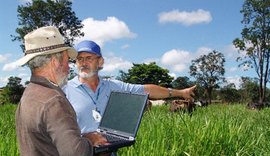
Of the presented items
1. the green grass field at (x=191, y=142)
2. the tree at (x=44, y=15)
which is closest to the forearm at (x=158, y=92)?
the green grass field at (x=191, y=142)

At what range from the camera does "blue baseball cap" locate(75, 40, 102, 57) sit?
4.51 meters

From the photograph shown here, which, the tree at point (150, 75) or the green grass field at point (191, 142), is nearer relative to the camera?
the green grass field at point (191, 142)

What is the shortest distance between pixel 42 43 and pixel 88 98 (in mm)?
1726

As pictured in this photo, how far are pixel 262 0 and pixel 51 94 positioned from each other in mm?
45005

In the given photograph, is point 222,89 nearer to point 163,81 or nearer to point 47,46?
point 163,81

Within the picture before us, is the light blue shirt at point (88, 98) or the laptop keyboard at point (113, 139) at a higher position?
the light blue shirt at point (88, 98)

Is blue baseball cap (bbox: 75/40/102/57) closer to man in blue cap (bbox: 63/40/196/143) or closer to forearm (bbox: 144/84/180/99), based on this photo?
man in blue cap (bbox: 63/40/196/143)

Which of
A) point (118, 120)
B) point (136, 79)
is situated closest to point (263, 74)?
point (136, 79)

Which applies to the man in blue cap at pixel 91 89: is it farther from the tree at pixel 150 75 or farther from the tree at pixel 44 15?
the tree at pixel 150 75

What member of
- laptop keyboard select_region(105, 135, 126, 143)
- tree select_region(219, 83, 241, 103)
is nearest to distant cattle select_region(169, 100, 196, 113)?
laptop keyboard select_region(105, 135, 126, 143)

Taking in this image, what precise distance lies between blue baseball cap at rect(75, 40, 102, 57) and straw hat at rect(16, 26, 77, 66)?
1.78 m

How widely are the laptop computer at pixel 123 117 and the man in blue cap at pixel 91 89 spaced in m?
0.70

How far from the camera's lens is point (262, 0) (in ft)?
146

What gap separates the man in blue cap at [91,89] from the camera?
165 inches
